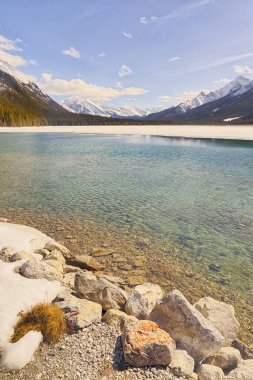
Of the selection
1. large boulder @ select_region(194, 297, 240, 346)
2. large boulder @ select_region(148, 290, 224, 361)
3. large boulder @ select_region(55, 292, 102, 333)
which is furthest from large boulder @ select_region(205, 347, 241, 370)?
large boulder @ select_region(55, 292, 102, 333)

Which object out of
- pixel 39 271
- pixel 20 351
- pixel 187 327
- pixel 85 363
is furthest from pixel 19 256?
pixel 187 327

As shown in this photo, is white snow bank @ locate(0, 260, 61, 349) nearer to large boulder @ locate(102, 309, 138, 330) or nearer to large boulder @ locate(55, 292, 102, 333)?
large boulder @ locate(55, 292, 102, 333)

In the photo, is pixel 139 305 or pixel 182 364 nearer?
pixel 182 364

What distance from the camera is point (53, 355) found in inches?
255

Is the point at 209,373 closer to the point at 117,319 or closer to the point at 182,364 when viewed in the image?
the point at 182,364

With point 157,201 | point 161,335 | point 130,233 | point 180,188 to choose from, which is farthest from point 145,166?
point 161,335

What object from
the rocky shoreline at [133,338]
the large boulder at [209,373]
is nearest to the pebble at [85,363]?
the rocky shoreline at [133,338]

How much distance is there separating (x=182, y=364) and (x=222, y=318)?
8.43ft

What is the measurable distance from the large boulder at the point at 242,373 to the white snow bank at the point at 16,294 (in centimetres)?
538

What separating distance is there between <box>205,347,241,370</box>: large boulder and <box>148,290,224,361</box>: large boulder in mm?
136

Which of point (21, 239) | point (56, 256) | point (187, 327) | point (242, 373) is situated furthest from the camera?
point (21, 239)

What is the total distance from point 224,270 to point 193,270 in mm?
1374

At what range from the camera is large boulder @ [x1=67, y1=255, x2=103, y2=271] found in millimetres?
12203

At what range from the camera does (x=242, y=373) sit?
20.6 feet
